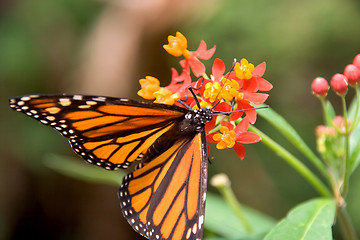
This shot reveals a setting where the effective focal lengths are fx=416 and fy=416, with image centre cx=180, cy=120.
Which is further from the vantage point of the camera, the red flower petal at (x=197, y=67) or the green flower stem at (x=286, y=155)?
the red flower petal at (x=197, y=67)

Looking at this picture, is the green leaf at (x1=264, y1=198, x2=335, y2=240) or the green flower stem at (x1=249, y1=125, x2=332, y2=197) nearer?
the green leaf at (x1=264, y1=198, x2=335, y2=240)

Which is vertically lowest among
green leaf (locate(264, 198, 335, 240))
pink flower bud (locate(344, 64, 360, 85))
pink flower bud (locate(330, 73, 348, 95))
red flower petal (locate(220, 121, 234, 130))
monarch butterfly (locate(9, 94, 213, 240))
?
green leaf (locate(264, 198, 335, 240))

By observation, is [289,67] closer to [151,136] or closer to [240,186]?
[240,186]

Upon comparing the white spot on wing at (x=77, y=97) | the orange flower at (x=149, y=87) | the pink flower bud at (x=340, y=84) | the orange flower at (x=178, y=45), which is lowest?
the white spot on wing at (x=77, y=97)

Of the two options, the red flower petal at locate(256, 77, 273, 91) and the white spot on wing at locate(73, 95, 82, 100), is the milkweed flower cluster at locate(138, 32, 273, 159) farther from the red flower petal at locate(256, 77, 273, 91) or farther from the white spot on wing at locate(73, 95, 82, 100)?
Result: the white spot on wing at locate(73, 95, 82, 100)

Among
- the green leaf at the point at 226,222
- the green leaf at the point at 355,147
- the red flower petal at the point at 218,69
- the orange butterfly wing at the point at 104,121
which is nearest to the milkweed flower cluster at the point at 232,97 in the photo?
the red flower petal at the point at 218,69

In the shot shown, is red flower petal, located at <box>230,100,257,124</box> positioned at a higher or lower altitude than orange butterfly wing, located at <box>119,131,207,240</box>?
higher

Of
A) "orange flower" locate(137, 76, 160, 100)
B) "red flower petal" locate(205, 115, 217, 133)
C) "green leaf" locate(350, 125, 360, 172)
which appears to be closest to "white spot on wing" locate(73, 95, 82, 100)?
"orange flower" locate(137, 76, 160, 100)

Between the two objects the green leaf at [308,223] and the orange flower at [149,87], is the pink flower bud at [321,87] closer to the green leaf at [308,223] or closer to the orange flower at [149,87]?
the green leaf at [308,223]
